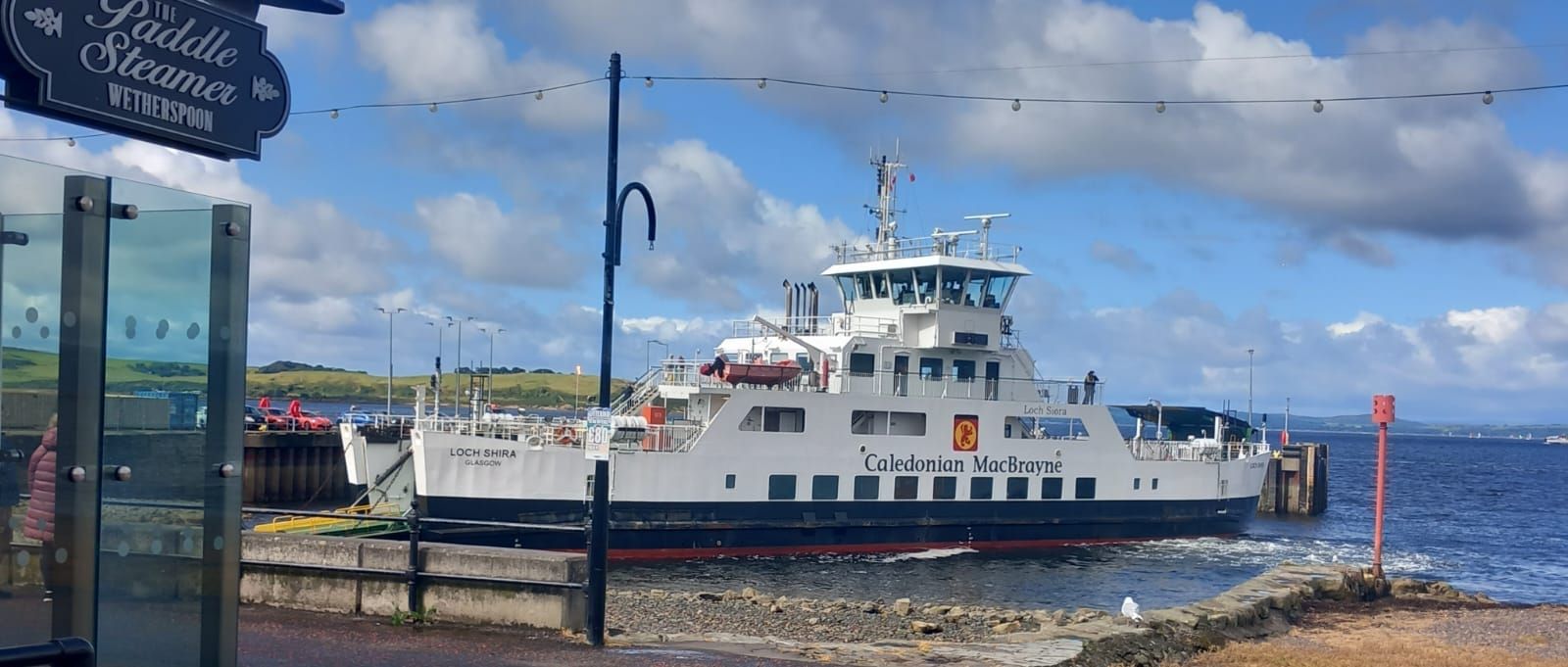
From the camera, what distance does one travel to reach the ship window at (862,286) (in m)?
30.3

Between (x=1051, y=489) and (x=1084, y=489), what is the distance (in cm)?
110

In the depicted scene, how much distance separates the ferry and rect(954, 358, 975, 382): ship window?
4 cm

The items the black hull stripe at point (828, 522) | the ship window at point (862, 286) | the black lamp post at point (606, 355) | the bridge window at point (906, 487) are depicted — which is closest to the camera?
the black lamp post at point (606, 355)

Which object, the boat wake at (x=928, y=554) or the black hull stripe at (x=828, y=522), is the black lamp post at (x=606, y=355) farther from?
the boat wake at (x=928, y=554)

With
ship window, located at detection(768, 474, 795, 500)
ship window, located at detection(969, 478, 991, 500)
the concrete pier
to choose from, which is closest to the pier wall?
ship window, located at detection(768, 474, 795, 500)

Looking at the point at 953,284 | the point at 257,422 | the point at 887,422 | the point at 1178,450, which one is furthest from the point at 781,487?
the point at 257,422

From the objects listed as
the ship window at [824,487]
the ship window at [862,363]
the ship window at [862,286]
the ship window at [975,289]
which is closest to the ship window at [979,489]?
the ship window at [862,363]

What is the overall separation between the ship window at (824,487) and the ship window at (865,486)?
50cm

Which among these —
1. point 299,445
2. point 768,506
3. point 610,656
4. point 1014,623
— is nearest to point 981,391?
point 768,506

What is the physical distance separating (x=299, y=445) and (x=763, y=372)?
69.1ft

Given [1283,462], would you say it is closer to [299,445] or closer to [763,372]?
[763,372]

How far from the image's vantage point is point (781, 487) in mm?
25750

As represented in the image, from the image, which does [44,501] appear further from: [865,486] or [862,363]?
[862,363]

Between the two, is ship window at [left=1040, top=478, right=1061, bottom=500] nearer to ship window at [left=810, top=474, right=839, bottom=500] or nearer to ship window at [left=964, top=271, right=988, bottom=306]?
ship window at [left=964, top=271, right=988, bottom=306]
